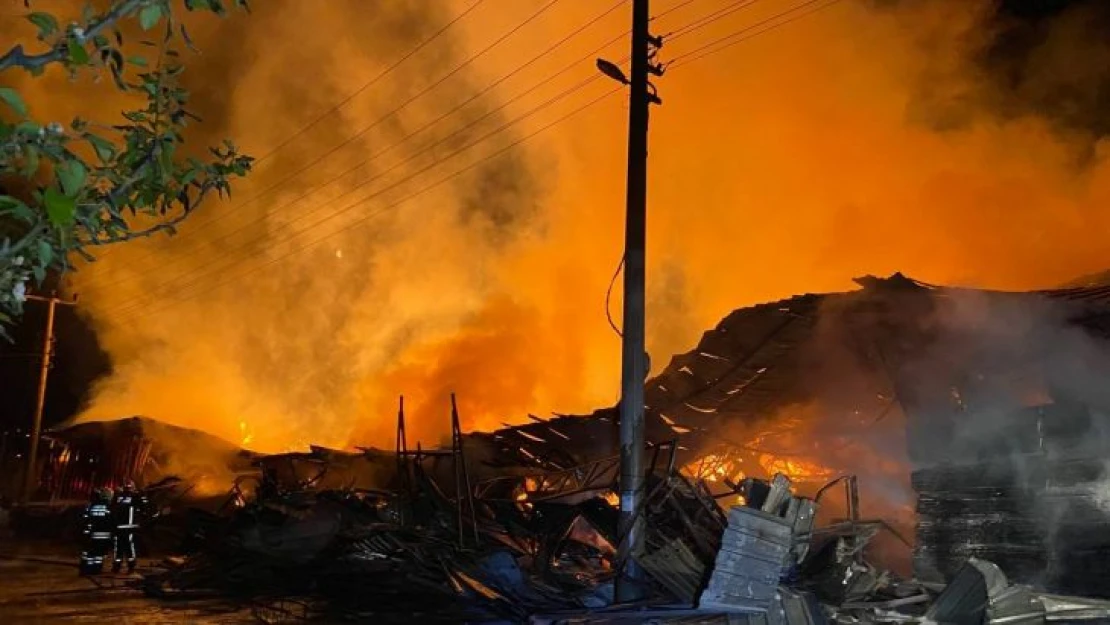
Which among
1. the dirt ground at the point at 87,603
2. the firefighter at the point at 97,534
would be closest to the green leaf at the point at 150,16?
the dirt ground at the point at 87,603

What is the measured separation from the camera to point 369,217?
29.7 metres

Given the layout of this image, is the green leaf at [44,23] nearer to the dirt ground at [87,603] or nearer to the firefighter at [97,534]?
the dirt ground at [87,603]

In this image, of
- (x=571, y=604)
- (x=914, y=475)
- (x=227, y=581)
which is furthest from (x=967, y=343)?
(x=227, y=581)

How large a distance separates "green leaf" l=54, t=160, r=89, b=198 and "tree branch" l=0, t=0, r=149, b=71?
0.39m

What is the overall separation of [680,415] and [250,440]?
23.0m

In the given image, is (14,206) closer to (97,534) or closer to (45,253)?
(45,253)

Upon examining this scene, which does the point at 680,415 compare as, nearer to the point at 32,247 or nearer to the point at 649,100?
the point at 649,100

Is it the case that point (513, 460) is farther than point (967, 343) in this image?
Yes

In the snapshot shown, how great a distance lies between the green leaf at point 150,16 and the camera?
195cm

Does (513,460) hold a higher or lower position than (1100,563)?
higher

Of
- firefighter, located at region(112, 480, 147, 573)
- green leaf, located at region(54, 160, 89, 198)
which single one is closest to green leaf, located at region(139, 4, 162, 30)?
green leaf, located at region(54, 160, 89, 198)

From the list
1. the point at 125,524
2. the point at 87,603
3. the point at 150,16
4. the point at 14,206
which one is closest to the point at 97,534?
the point at 125,524

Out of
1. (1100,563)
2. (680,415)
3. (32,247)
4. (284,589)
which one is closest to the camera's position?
(32,247)

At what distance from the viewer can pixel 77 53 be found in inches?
76.4
